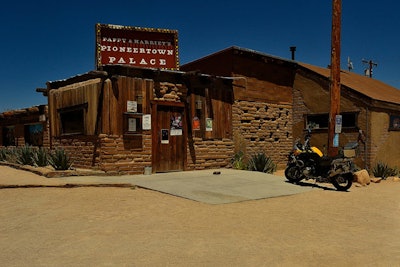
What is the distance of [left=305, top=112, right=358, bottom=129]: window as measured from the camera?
14.9 metres

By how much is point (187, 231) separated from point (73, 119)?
29.9 feet

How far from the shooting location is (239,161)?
14.2 m

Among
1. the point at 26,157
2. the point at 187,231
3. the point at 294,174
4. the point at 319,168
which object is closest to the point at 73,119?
the point at 26,157

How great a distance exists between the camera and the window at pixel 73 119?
486 inches

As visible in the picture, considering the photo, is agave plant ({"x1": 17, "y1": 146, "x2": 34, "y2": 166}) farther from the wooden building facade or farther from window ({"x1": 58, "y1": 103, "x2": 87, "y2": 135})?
window ({"x1": 58, "y1": 103, "x2": 87, "y2": 135})

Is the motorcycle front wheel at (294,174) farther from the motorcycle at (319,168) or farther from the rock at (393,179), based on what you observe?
the rock at (393,179)

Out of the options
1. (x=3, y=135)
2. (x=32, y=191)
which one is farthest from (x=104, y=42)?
(x=3, y=135)

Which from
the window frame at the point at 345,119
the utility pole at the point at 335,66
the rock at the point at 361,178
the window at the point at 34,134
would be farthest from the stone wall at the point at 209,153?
the window at the point at 34,134

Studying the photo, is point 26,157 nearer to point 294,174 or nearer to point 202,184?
point 202,184

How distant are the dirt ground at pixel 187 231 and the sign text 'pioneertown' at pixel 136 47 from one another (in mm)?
6327

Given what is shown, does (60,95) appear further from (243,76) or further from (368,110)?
(368,110)

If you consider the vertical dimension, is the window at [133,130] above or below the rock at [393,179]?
above

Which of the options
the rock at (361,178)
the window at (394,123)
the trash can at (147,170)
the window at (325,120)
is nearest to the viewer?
the rock at (361,178)

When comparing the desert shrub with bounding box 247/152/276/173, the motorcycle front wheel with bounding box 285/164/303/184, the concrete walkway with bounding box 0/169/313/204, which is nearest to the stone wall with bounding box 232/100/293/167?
the desert shrub with bounding box 247/152/276/173
